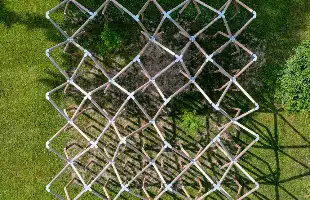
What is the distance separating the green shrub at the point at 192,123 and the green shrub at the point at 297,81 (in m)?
2.15

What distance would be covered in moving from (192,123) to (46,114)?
365cm

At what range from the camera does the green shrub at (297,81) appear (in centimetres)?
1015

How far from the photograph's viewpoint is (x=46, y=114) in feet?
34.1

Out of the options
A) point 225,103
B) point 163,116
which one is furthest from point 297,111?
point 163,116

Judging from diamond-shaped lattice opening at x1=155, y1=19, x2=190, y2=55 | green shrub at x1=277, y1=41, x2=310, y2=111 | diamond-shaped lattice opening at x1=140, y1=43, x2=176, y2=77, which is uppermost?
green shrub at x1=277, y1=41, x2=310, y2=111

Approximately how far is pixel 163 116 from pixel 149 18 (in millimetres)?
2499

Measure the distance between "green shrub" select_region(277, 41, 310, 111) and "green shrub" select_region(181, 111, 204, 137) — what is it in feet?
7.04

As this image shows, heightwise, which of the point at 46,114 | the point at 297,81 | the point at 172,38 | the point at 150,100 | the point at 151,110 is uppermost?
the point at 297,81

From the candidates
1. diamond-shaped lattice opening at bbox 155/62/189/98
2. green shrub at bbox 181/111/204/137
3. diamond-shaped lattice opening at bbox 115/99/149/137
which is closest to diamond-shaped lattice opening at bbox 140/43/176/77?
diamond-shaped lattice opening at bbox 155/62/189/98

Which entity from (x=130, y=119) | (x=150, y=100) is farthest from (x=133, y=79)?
(x=130, y=119)

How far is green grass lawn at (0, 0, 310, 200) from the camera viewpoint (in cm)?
1034

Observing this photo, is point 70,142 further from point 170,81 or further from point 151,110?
point 170,81

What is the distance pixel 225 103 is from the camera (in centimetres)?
1041

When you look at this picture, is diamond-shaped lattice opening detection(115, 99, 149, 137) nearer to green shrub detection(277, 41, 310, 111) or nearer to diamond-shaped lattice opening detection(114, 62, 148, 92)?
diamond-shaped lattice opening detection(114, 62, 148, 92)
